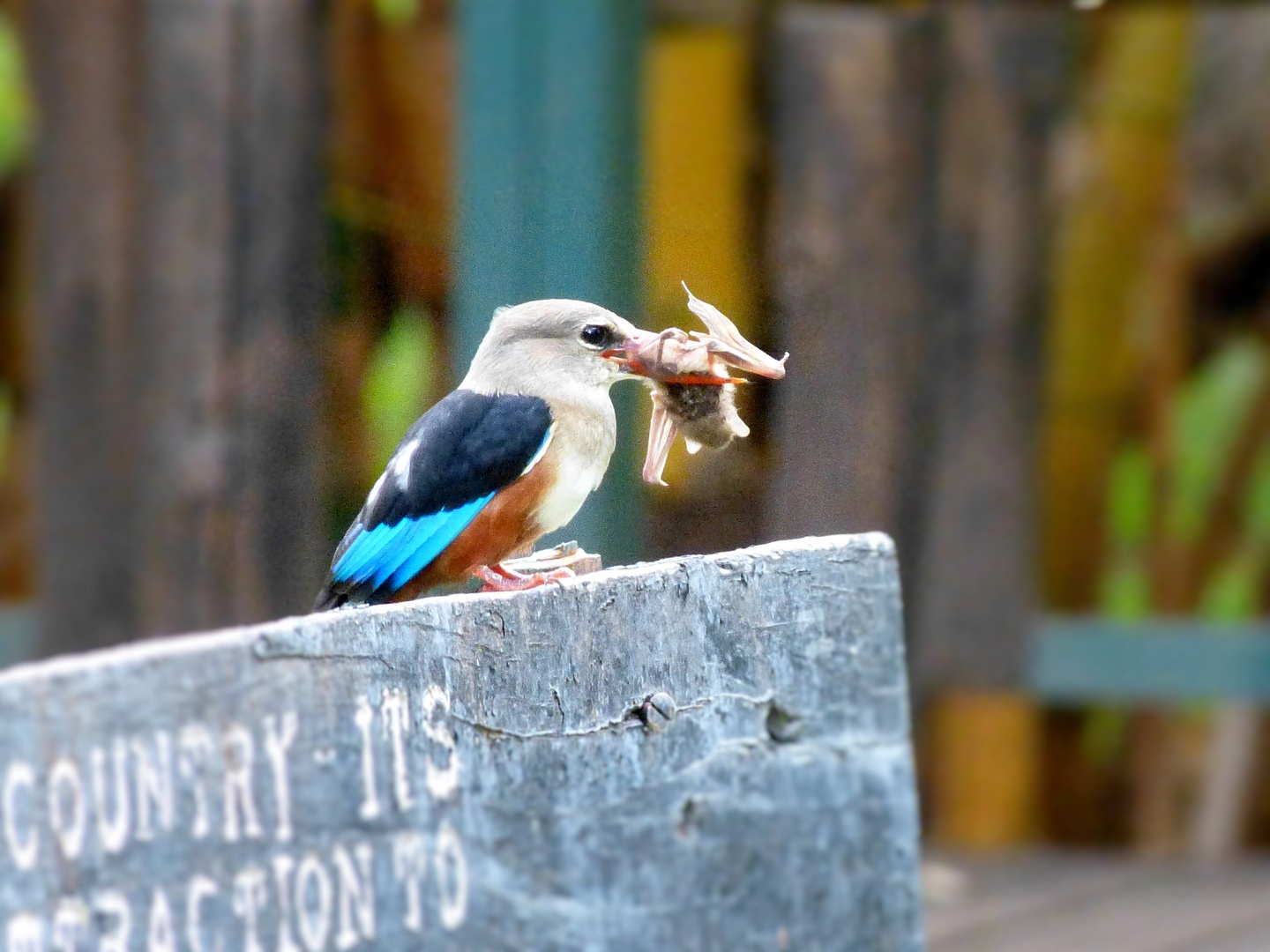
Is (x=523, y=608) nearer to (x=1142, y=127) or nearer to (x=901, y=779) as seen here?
(x=901, y=779)

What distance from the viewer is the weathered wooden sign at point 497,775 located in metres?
1.24

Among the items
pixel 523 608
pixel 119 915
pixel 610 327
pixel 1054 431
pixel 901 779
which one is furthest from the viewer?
pixel 1054 431

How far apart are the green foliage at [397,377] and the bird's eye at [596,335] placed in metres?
0.94

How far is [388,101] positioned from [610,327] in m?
1.62

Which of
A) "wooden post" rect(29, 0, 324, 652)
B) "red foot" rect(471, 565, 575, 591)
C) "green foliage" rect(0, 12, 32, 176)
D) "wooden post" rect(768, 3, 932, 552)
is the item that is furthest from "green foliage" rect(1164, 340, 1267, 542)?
"green foliage" rect(0, 12, 32, 176)

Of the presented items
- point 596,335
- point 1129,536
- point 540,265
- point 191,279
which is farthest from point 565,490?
point 1129,536

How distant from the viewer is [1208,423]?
5500 mm

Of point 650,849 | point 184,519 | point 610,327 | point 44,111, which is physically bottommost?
point 650,849

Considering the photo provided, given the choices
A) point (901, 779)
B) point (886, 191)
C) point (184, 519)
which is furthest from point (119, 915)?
point (886, 191)

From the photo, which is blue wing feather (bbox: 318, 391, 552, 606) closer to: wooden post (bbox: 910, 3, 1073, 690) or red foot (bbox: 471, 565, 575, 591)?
red foot (bbox: 471, 565, 575, 591)

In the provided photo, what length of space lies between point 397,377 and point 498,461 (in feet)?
3.39

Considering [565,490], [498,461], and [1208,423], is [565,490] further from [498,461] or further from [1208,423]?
[1208,423]

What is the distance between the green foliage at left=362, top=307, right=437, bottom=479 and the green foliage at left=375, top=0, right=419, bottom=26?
758 mm

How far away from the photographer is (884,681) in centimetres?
207
